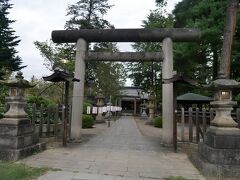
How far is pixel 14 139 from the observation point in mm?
8328

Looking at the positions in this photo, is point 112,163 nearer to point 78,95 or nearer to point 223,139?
point 223,139

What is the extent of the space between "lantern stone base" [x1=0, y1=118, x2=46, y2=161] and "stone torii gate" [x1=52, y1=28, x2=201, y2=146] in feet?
11.5

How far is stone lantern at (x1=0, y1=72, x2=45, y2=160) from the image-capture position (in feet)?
27.1

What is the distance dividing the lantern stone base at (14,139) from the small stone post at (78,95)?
10.8ft

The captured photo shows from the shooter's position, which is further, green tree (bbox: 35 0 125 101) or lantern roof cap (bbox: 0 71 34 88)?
green tree (bbox: 35 0 125 101)

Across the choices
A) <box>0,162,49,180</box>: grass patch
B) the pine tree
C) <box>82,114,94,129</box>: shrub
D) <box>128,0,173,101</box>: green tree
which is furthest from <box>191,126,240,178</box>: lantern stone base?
the pine tree

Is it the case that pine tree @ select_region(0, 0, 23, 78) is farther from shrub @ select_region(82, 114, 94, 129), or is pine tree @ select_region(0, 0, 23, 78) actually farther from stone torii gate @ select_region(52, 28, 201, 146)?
stone torii gate @ select_region(52, 28, 201, 146)

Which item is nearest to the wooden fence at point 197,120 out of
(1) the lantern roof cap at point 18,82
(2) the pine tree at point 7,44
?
(1) the lantern roof cap at point 18,82

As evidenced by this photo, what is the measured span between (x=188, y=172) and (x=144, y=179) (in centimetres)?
142

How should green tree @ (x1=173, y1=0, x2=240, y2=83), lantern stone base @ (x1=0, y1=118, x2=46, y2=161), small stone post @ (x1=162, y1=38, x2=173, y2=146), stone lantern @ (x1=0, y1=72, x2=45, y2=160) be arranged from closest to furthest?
1. lantern stone base @ (x1=0, y1=118, x2=46, y2=161)
2. stone lantern @ (x1=0, y1=72, x2=45, y2=160)
3. small stone post @ (x1=162, y1=38, x2=173, y2=146)
4. green tree @ (x1=173, y1=0, x2=240, y2=83)

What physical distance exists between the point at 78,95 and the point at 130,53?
285 centimetres

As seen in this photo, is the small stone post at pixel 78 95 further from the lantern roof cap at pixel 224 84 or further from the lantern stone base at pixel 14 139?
the lantern roof cap at pixel 224 84

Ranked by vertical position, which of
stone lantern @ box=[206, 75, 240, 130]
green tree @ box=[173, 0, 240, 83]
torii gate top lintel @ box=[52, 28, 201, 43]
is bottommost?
stone lantern @ box=[206, 75, 240, 130]

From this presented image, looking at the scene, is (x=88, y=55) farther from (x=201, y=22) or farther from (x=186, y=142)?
(x=201, y=22)
